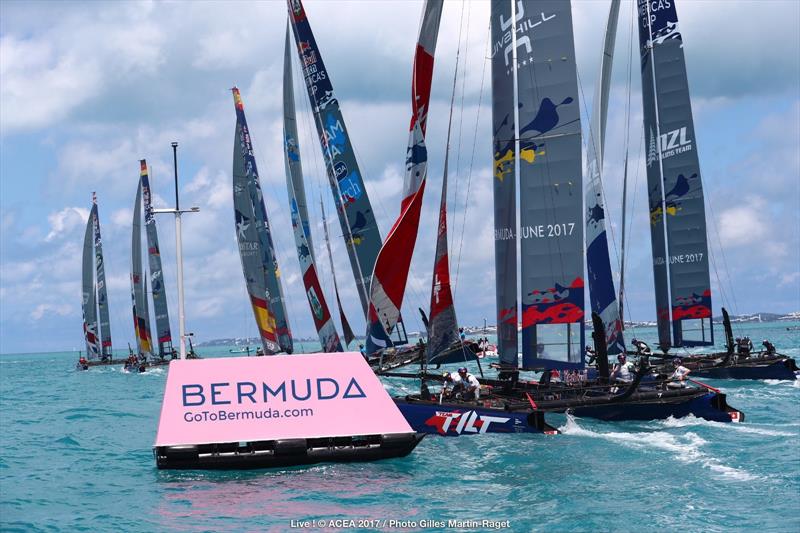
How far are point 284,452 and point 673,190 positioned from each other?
97.9 ft

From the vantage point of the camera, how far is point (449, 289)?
28.4m

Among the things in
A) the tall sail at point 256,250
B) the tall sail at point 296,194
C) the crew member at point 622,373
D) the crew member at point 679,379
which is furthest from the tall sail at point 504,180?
the tall sail at point 256,250

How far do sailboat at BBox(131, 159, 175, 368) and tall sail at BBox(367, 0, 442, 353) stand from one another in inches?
1788

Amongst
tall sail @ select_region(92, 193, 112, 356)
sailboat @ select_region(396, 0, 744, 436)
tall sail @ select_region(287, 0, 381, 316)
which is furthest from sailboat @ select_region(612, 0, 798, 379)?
tall sail @ select_region(92, 193, 112, 356)

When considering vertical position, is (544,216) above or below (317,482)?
above

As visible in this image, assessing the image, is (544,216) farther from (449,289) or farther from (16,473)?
(16,473)

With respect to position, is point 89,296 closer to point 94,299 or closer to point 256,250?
point 94,299

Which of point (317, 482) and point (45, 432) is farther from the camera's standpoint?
point (45, 432)

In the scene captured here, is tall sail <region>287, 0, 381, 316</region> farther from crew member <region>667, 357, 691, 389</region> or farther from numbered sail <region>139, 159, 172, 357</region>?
numbered sail <region>139, 159, 172, 357</region>

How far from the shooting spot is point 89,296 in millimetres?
87938

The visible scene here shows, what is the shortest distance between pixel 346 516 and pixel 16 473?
10.4m

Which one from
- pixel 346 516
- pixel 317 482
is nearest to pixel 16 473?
pixel 317 482

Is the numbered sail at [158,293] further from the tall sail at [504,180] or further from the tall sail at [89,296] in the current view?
the tall sail at [504,180]

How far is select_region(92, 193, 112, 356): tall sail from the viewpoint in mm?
83500
